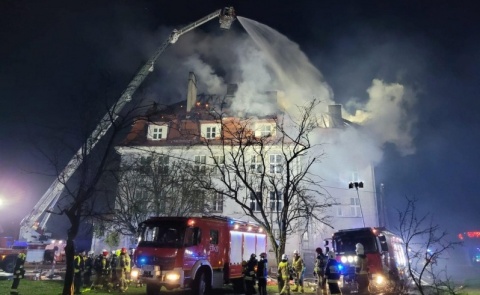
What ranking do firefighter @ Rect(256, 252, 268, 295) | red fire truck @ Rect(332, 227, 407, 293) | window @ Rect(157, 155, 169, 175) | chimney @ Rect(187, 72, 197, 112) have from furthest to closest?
chimney @ Rect(187, 72, 197, 112) < window @ Rect(157, 155, 169, 175) < red fire truck @ Rect(332, 227, 407, 293) < firefighter @ Rect(256, 252, 268, 295)

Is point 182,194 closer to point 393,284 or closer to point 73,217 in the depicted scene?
point 73,217

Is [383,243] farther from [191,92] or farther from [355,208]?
[191,92]

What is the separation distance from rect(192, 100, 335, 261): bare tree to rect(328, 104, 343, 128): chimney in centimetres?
371

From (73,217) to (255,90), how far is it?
1060 inches

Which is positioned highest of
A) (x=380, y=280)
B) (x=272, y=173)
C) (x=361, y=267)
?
(x=272, y=173)

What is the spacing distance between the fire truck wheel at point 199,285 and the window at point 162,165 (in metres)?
13.4

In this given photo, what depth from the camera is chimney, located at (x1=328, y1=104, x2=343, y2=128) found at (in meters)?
35.8

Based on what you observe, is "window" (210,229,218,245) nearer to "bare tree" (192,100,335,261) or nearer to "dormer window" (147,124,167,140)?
"bare tree" (192,100,335,261)

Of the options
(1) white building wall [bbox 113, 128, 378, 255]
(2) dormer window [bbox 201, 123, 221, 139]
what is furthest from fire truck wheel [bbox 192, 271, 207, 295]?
(2) dormer window [bbox 201, 123, 221, 139]

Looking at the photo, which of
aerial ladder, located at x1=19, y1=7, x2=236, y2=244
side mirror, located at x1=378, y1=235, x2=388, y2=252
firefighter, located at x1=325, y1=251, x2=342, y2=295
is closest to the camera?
firefighter, located at x1=325, y1=251, x2=342, y2=295

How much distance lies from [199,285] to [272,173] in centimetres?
1803

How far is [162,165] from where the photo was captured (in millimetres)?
25562

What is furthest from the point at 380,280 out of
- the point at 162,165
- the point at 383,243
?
the point at 162,165

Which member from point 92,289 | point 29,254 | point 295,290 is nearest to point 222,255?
point 295,290
